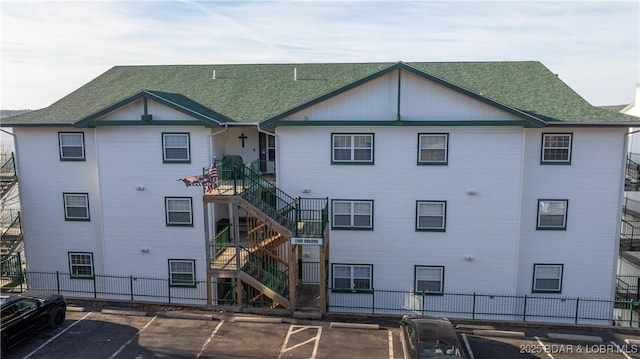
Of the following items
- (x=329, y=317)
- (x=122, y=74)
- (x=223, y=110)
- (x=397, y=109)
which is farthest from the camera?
(x=122, y=74)

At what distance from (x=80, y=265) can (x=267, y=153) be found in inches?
437

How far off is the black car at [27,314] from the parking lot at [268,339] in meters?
0.51

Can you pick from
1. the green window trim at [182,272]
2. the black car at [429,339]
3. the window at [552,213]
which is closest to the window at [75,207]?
the green window trim at [182,272]

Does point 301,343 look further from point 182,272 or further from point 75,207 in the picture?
point 75,207

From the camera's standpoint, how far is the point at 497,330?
1723cm

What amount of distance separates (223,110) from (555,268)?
17.4 meters

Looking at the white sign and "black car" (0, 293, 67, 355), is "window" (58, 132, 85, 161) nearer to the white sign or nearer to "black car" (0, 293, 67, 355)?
"black car" (0, 293, 67, 355)

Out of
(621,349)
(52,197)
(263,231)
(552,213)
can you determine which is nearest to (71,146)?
(52,197)

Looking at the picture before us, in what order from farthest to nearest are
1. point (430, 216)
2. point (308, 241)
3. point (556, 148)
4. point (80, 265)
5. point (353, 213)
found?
point (80, 265) < point (353, 213) < point (430, 216) < point (556, 148) < point (308, 241)

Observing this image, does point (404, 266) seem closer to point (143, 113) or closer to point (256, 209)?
point (256, 209)

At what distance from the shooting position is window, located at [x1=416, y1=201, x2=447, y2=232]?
20.6 m

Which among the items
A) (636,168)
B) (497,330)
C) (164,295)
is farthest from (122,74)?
(636,168)

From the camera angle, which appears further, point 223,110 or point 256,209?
point 223,110

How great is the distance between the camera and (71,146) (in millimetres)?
22359
